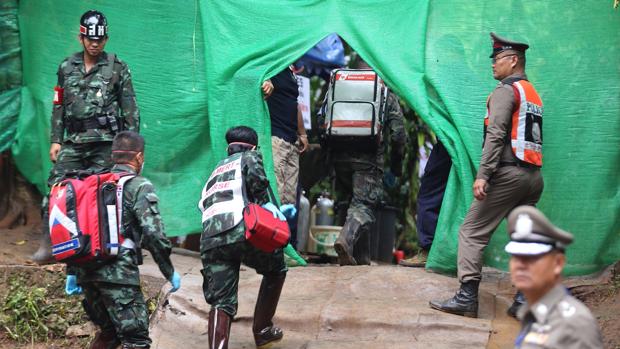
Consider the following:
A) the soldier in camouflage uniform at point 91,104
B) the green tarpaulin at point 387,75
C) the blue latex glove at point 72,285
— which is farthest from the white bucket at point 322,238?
the blue latex glove at point 72,285

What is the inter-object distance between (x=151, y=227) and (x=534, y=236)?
8.81 ft

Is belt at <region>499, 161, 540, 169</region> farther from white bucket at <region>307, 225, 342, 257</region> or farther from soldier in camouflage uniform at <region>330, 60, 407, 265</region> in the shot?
white bucket at <region>307, 225, 342, 257</region>

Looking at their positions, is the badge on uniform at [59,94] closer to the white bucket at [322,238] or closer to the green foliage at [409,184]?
the white bucket at [322,238]

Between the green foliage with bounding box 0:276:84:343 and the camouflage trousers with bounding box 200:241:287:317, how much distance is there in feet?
4.74

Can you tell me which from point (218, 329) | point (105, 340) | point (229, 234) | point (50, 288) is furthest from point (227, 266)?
point (50, 288)

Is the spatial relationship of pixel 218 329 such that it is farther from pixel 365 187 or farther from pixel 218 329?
pixel 365 187

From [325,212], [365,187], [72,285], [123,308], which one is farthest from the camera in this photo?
[325,212]

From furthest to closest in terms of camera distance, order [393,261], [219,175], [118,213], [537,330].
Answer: [393,261], [219,175], [118,213], [537,330]

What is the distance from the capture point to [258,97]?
8281mm

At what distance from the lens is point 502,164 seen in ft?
23.0

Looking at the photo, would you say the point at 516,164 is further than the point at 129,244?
Yes

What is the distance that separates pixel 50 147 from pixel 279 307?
239cm

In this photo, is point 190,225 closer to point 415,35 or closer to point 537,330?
point 415,35

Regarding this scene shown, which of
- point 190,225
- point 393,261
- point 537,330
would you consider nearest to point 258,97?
point 190,225
